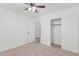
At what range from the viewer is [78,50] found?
141 inches

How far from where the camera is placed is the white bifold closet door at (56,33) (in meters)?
5.32

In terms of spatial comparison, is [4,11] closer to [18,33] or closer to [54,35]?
[18,33]

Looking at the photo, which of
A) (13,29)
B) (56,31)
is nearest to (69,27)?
(56,31)

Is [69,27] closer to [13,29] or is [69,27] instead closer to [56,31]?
[56,31]

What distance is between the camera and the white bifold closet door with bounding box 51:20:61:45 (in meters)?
5.32

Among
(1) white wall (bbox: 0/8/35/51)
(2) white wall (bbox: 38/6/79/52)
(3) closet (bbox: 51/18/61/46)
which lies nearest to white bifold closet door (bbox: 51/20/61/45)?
(3) closet (bbox: 51/18/61/46)

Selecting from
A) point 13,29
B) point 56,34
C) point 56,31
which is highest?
point 13,29

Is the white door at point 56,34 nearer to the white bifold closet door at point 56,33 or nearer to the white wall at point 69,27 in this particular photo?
the white bifold closet door at point 56,33

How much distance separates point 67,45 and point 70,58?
3.36 m

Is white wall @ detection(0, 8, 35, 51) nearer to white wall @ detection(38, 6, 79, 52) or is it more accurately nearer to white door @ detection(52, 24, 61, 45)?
white door @ detection(52, 24, 61, 45)

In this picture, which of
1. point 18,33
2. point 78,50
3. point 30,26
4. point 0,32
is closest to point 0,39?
point 0,32

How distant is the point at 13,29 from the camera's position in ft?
15.1

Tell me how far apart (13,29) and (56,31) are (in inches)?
123

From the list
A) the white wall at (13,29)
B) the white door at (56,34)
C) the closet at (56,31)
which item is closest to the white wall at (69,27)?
the closet at (56,31)
